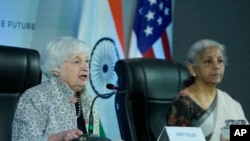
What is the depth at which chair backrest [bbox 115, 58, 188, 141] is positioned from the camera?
2777 millimetres

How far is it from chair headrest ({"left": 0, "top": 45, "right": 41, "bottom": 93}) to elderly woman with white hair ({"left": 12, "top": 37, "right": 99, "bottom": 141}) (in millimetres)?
127

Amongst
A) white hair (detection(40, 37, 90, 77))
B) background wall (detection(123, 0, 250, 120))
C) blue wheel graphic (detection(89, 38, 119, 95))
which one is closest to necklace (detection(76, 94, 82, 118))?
white hair (detection(40, 37, 90, 77))

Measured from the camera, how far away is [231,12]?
4410mm

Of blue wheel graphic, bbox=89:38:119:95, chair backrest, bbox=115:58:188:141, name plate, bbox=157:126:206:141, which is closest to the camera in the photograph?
name plate, bbox=157:126:206:141

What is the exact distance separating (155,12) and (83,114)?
1507 millimetres

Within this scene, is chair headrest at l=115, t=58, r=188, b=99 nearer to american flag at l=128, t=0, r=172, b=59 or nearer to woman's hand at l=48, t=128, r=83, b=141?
american flag at l=128, t=0, r=172, b=59

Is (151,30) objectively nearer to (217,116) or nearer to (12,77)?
(217,116)

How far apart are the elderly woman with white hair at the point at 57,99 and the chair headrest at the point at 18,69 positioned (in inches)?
5.0

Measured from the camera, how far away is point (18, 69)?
250 cm

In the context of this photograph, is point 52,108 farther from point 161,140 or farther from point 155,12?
point 155,12

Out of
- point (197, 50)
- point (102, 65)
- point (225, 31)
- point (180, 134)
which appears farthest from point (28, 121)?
point (225, 31)

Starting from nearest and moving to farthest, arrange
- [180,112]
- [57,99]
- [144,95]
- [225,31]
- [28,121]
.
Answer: [28,121] < [57,99] < [180,112] < [144,95] < [225,31]

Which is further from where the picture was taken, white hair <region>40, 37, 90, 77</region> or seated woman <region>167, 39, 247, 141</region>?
seated woman <region>167, 39, 247, 141</region>

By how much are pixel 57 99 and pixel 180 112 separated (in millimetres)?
687
